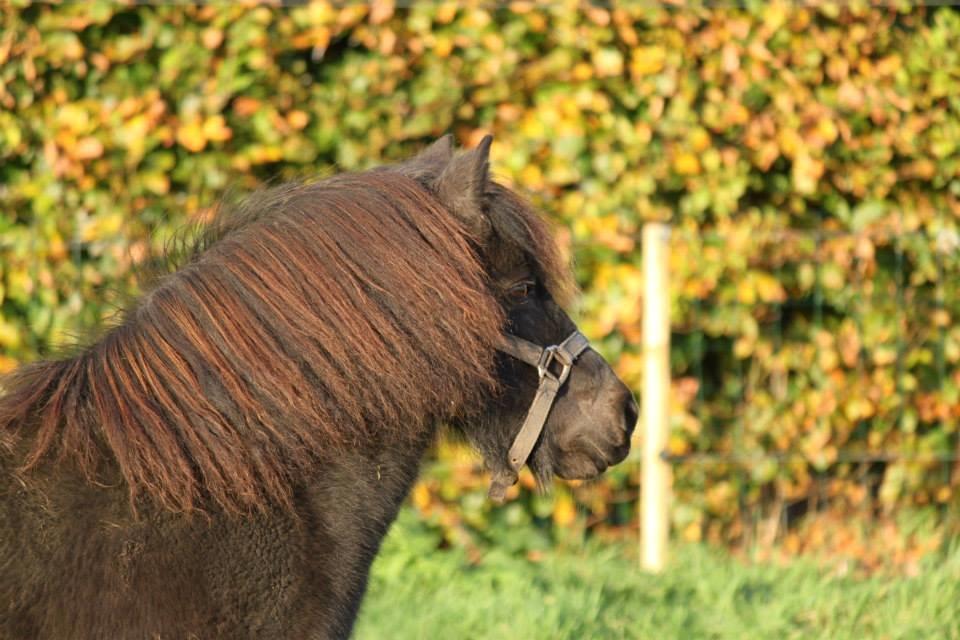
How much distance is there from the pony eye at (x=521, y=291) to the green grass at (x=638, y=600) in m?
1.83

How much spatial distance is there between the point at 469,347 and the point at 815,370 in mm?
4228

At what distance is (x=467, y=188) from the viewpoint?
2.93 m

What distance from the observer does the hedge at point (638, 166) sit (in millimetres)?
5770

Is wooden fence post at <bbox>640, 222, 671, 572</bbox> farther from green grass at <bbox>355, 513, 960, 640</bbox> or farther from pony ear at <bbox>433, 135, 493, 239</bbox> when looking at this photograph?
pony ear at <bbox>433, 135, 493, 239</bbox>

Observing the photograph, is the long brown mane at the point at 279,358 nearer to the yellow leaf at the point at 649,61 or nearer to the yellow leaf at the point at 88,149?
the yellow leaf at the point at 88,149

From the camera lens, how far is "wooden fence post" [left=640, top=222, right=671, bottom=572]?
5.88 m

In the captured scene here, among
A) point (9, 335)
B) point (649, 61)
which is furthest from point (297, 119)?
point (649, 61)

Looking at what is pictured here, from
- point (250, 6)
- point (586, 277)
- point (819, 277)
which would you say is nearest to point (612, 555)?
point (586, 277)

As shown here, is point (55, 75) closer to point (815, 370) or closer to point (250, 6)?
point (250, 6)

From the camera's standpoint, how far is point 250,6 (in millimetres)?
5871

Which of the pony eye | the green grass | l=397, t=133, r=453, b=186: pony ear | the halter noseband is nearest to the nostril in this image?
the halter noseband

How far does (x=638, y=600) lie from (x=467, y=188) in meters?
→ 2.60

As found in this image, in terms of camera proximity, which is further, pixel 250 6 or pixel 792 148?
pixel 792 148

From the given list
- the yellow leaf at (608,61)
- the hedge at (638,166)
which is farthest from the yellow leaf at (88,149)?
the yellow leaf at (608,61)
